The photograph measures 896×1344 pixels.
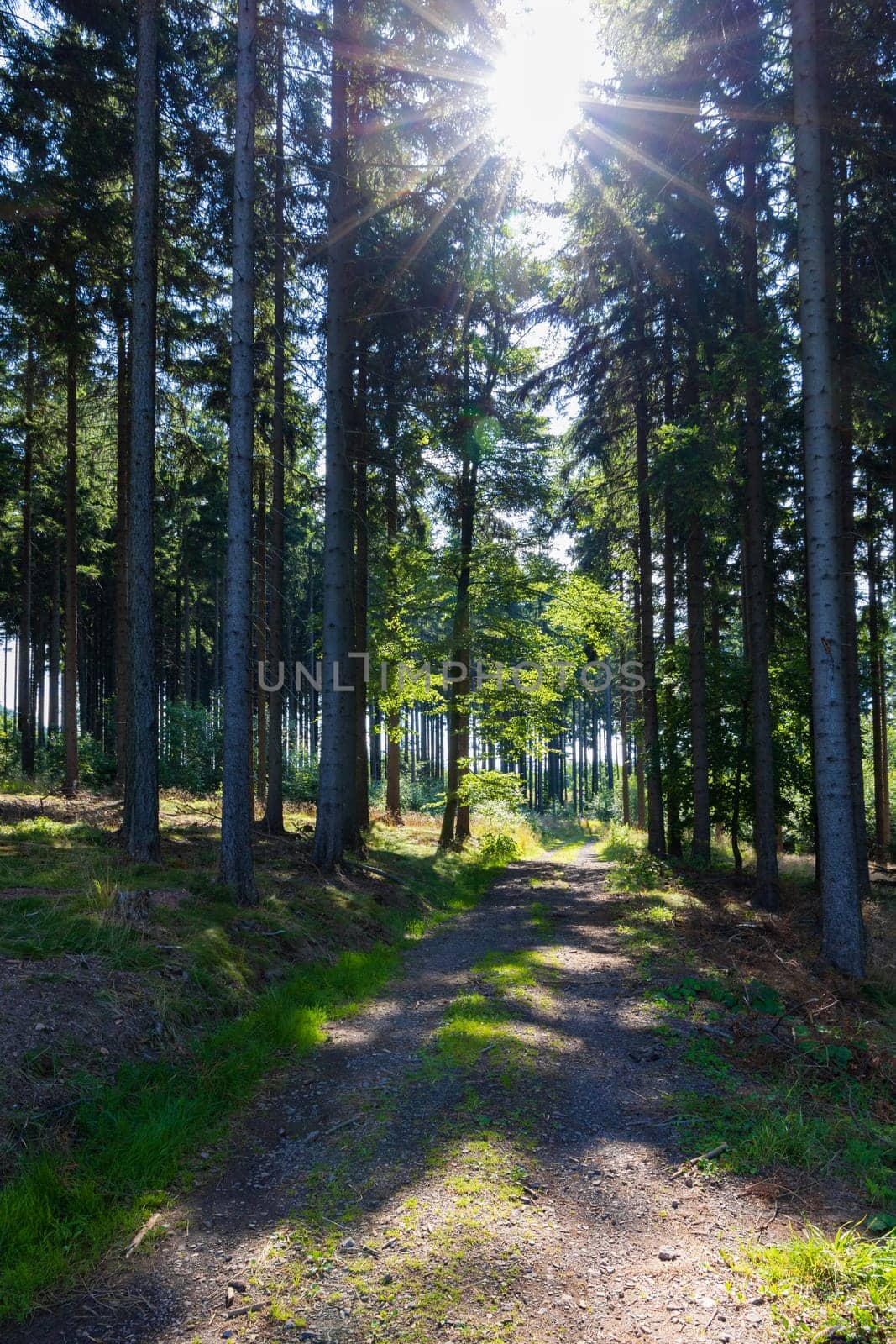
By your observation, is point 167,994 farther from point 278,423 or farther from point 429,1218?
point 278,423

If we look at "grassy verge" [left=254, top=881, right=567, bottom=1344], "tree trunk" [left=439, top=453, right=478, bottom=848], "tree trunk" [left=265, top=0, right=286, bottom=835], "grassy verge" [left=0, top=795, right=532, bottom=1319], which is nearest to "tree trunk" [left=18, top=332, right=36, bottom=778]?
"tree trunk" [left=265, top=0, right=286, bottom=835]

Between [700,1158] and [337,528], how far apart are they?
10.2m

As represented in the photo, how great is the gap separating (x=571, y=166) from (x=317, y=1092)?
13493 mm

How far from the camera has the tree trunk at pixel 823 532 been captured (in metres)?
7.87

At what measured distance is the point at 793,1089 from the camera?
474cm

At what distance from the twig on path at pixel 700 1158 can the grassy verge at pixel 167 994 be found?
8.94 ft

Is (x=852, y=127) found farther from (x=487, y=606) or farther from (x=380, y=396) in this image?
(x=487, y=606)

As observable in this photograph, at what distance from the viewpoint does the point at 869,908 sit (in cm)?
1262

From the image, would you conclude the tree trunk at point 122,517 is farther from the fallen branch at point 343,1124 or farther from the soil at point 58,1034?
the fallen branch at point 343,1124

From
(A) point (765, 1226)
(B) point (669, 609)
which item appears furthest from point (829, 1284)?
(B) point (669, 609)

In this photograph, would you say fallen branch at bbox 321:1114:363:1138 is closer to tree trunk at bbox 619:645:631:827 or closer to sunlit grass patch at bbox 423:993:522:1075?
sunlit grass patch at bbox 423:993:522:1075

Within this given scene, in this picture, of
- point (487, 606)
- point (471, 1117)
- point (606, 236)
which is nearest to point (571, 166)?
point (606, 236)

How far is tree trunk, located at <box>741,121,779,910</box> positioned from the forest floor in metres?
4.81

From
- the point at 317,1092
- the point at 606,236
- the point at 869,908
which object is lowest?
the point at 869,908
